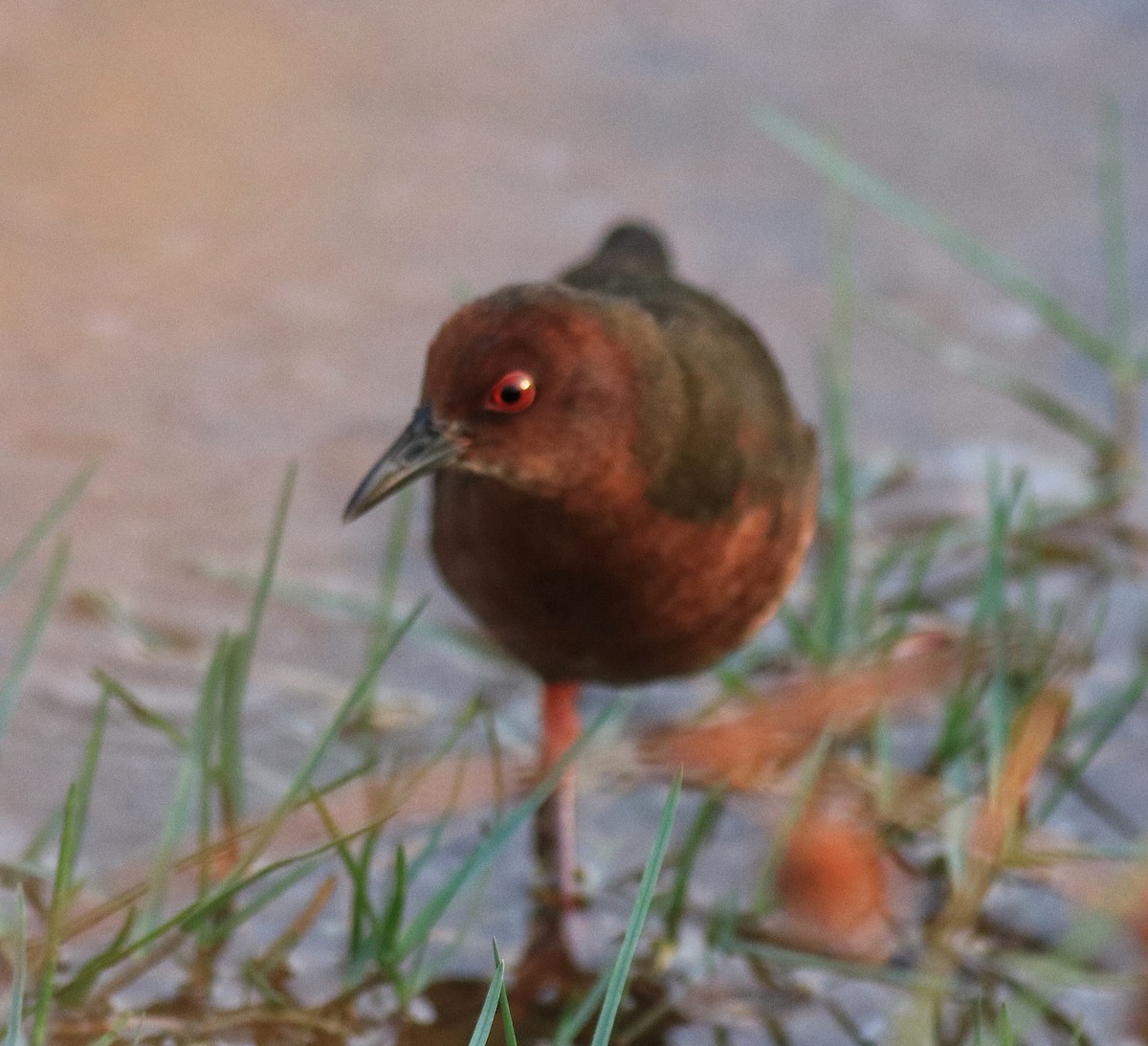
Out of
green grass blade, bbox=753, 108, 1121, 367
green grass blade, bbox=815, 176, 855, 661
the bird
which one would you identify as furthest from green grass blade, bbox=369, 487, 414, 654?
green grass blade, bbox=753, 108, 1121, 367

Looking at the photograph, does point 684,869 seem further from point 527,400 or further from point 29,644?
point 29,644

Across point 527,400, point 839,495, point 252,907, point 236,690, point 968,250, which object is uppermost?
point 968,250

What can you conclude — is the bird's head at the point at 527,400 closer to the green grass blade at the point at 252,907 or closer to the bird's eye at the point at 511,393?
the bird's eye at the point at 511,393

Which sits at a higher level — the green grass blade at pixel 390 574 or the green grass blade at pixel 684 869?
the green grass blade at pixel 390 574

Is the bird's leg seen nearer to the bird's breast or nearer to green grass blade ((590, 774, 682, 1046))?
the bird's breast

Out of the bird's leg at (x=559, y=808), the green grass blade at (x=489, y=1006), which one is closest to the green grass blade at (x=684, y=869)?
the bird's leg at (x=559, y=808)

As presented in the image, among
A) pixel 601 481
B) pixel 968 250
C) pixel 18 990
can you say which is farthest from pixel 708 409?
pixel 18 990
